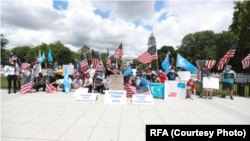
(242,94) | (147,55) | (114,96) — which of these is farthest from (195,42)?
(114,96)

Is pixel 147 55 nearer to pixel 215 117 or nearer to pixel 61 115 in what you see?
pixel 215 117

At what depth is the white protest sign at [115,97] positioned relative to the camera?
22.0 ft

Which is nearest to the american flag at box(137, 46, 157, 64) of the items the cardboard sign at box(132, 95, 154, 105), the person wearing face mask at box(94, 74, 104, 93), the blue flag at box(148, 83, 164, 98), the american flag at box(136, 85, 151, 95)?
the blue flag at box(148, 83, 164, 98)

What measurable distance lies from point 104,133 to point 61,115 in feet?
7.64

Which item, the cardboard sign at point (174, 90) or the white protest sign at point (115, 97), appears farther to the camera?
the cardboard sign at point (174, 90)

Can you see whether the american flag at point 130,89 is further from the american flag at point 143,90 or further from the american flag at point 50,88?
the american flag at point 50,88

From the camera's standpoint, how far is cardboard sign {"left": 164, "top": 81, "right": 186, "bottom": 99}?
25.8ft

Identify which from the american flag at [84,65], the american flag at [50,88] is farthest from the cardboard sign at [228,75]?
the american flag at [50,88]

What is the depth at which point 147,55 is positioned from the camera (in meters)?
8.92

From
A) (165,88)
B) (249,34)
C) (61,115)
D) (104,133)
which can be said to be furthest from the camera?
(249,34)

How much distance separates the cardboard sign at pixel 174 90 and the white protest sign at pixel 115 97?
2.85 metres

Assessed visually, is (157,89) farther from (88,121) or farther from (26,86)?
(26,86)

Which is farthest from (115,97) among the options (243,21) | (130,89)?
(243,21)

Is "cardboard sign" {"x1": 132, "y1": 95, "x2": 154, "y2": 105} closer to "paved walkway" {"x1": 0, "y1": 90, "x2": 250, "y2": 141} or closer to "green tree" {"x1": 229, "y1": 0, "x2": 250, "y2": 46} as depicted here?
"paved walkway" {"x1": 0, "y1": 90, "x2": 250, "y2": 141}
